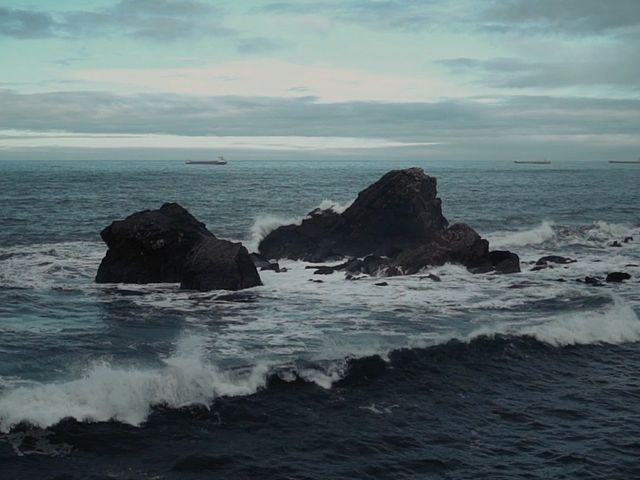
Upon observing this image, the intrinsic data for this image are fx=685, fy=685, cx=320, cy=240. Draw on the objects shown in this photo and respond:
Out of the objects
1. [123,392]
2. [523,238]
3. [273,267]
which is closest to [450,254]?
[273,267]

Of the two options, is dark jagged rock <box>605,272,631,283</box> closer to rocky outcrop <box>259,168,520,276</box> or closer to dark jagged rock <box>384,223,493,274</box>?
dark jagged rock <box>384,223,493,274</box>

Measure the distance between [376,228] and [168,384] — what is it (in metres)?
23.7

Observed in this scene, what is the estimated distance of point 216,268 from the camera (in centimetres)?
2962

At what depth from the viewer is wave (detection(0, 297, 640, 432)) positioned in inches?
610

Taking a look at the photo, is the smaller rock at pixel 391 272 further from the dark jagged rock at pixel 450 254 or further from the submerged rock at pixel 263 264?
the submerged rock at pixel 263 264

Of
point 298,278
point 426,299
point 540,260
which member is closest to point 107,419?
point 426,299

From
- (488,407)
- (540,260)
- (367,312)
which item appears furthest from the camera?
(540,260)

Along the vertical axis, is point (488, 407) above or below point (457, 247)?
below

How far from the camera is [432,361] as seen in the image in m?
19.9

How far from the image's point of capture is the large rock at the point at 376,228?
38719mm

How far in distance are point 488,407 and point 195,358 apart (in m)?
7.92

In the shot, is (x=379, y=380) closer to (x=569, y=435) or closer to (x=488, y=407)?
(x=488, y=407)

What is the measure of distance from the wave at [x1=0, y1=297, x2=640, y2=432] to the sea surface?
2.1 inches


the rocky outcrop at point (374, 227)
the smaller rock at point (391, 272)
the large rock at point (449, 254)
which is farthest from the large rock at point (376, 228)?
the smaller rock at point (391, 272)
